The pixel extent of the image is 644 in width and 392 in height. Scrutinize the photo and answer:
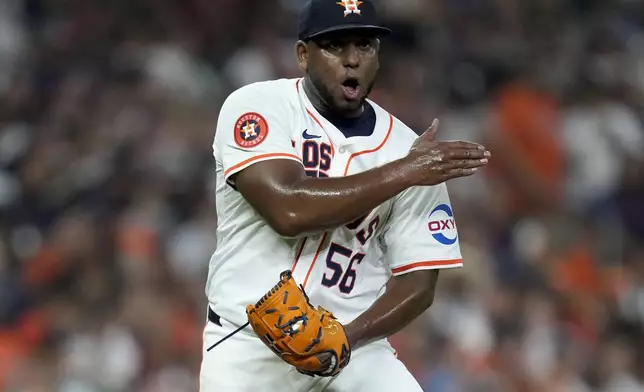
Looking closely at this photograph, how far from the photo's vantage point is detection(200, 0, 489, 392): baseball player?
3467 millimetres

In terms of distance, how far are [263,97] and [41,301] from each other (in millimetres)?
4069

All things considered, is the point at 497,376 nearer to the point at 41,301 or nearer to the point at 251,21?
the point at 41,301

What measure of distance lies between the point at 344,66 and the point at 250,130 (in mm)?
393

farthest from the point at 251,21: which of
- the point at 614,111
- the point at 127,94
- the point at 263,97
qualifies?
the point at 263,97

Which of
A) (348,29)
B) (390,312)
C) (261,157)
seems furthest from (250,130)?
(390,312)

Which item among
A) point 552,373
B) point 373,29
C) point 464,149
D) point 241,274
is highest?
point 373,29

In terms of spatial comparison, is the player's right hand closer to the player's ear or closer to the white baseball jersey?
the white baseball jersey

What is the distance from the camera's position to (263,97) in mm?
3770

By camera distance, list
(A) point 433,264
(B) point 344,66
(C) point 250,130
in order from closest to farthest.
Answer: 1. (C) point 250,130
2. (B) point 344,66
3. (A) point 433,264

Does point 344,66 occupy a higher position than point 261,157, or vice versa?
point 344,66

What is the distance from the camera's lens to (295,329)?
3436 mm

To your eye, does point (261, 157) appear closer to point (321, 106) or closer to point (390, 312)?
point (321, 106)

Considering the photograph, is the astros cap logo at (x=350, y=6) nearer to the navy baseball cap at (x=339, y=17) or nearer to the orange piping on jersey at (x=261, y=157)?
the navy baseball cap at (x=339, y=17)

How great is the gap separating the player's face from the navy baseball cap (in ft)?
0.12
